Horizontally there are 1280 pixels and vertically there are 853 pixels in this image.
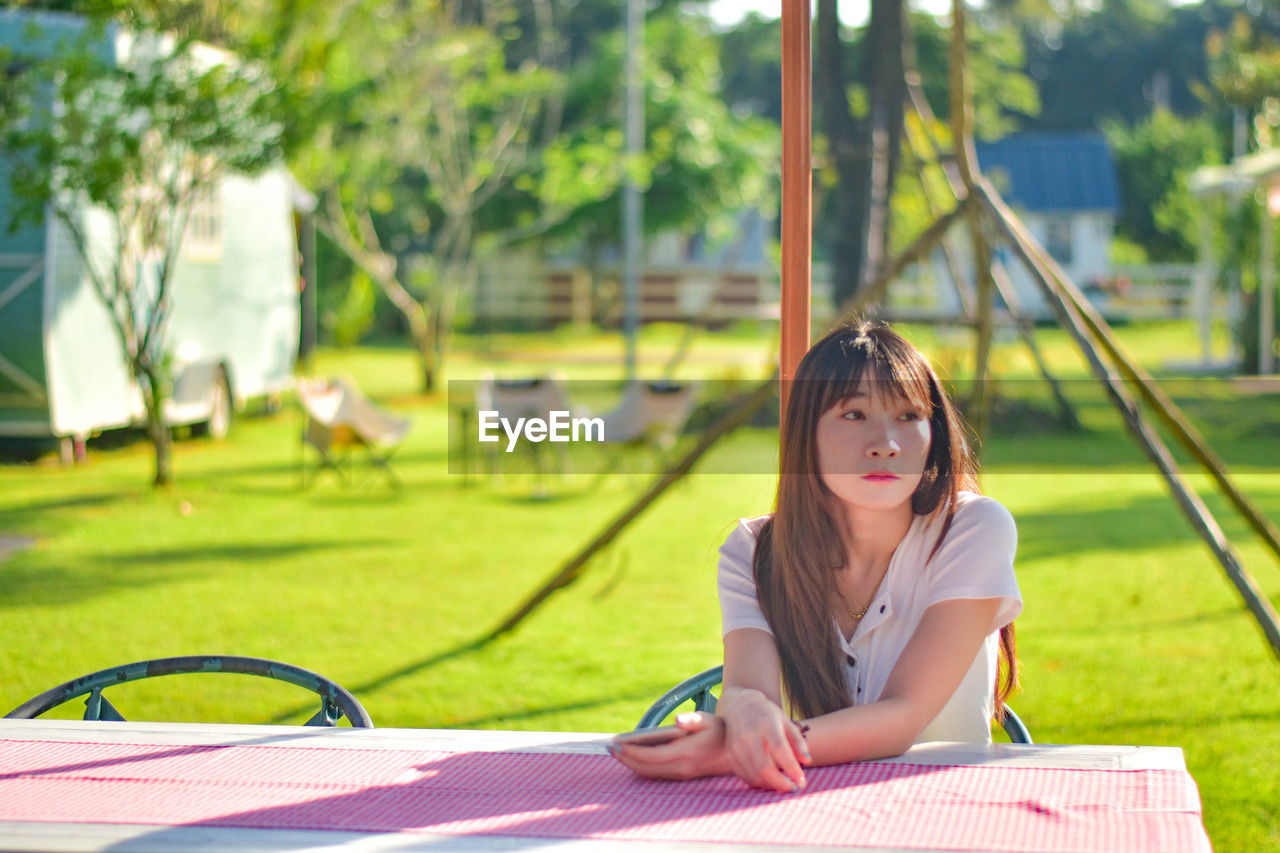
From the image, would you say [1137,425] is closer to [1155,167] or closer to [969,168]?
[969,168]

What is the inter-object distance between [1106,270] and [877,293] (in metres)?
32.1

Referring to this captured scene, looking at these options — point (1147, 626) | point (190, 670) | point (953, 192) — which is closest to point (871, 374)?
point (190, 670)

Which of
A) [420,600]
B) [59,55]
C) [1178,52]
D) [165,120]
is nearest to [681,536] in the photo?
[420,600]

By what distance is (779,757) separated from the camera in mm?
1773

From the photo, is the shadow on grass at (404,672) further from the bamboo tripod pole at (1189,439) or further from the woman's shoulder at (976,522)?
the woman's shoulder at (976,522)

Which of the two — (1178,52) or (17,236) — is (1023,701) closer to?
(17,236)

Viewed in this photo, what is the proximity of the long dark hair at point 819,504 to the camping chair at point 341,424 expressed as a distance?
8181mm

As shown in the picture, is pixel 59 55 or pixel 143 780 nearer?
pixel 143 780

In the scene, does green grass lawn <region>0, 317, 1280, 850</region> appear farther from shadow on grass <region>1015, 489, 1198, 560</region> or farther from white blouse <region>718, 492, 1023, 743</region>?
white blouse <region>718, 492, 1023, 743</region>

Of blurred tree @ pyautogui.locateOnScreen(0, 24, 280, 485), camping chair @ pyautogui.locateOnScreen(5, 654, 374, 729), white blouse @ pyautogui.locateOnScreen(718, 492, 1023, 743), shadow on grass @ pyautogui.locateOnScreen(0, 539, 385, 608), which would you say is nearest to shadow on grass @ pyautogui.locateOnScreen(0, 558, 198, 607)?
shadow on grass @ pyautogui.locateOnScreen(0, 539, 385, 608)

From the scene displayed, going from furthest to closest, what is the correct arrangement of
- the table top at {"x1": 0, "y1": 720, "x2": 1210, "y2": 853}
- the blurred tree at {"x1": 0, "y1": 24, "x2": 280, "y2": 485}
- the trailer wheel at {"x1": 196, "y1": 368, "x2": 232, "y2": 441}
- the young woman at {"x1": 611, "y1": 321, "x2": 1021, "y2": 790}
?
the trailer wheel at {"x1": 196, "y1": 368, "x2": 232, "y2": 441}
the blurred tree at {"x1": 0, "y1": 24, "x2": 280, "y2": 485}
the young woman at {"x1": 611, "y1": 321, "x2": 1021, "y2": 790}
the table top at {"x1": 0, "y1": 720, "x2": 1210, "y2": 853}

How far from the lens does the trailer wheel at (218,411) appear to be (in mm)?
13438

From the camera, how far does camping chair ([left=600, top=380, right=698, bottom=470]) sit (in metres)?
9.78

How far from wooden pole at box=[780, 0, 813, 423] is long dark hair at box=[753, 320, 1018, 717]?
1.26 feet
